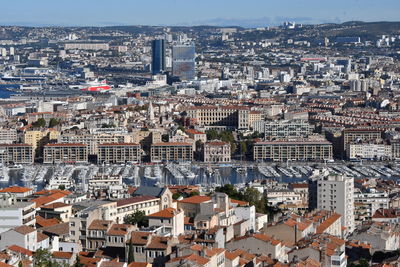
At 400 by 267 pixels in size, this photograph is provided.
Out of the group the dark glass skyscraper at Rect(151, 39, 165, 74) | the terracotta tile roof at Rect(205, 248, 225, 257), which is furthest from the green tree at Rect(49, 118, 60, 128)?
the dark glass skyscraper at Rect(151, 39, 165, 74)

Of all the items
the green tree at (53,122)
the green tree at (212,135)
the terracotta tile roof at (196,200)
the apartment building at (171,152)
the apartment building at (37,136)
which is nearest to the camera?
the terracotta tile roof at (196,200)

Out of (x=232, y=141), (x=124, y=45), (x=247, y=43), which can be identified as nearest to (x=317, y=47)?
(x=247, y=43)

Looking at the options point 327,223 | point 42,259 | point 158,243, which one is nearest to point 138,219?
point 158,243

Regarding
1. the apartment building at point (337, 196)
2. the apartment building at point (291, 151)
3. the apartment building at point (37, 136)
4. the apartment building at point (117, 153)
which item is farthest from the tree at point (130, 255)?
the apartment building at point (37, 136)

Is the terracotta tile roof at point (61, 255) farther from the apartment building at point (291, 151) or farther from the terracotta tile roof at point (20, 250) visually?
the apartment building at point (291, 151)

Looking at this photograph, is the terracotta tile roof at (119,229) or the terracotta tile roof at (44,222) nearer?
the terracotta tile roof at (119,229)

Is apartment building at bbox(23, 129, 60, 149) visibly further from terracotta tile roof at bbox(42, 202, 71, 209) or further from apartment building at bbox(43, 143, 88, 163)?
terracotta tile roof at bbox(42, 202, 71, 209)
